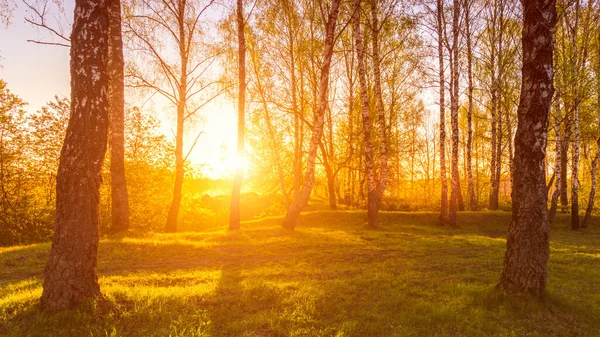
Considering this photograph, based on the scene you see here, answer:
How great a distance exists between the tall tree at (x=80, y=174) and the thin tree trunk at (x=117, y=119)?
923 centimetres

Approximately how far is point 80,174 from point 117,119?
399 inches

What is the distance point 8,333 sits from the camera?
5.28 metres

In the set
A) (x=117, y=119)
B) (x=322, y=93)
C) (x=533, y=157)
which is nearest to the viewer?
(x=533, y=157)

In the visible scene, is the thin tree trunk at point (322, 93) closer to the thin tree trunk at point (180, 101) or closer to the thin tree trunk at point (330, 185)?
the thin tree trunk at point (180, 101)

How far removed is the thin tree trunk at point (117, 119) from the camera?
14430mm

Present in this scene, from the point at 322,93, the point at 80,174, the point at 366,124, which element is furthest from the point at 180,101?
the point at 80,174

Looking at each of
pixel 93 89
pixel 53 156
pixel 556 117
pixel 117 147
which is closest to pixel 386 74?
pixel 556 117

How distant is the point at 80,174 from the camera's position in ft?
19.6

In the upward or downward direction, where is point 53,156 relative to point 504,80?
Answer: downward

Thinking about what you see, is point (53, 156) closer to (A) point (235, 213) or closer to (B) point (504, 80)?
(A) point (235, 213)

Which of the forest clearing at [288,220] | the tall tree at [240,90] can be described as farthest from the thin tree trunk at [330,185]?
the tall tree at [240,90]

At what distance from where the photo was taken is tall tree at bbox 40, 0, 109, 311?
5.93m

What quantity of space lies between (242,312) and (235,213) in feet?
37.3

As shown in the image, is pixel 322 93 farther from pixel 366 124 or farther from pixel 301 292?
pixel 301 292
